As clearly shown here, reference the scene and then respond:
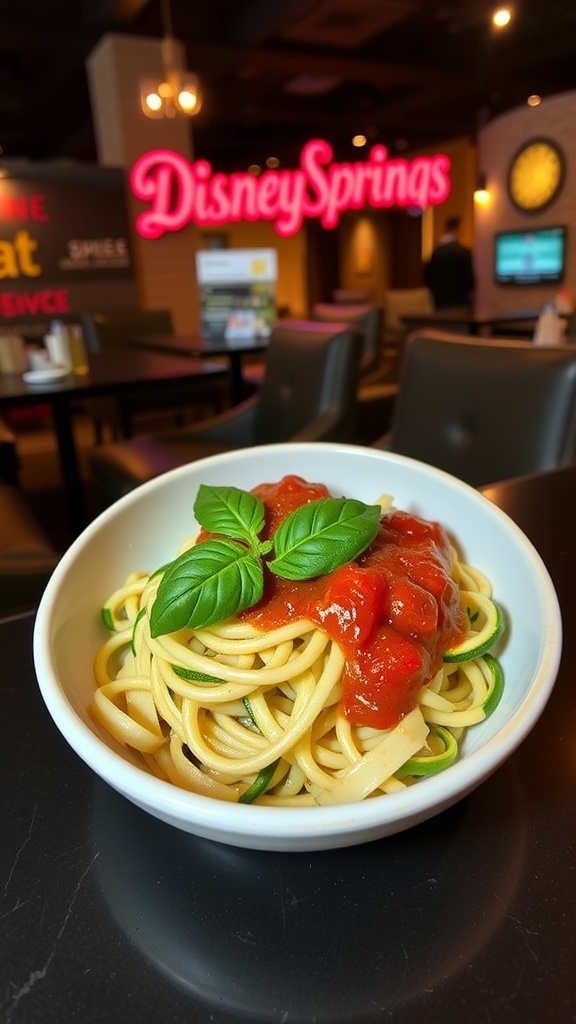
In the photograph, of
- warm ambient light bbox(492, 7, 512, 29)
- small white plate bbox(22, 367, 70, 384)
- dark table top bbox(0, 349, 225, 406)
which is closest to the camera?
dark table top bbox(0, 349, 225, 406)

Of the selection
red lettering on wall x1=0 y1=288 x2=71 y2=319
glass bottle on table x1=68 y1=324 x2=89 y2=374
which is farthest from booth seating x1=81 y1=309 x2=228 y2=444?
glass bottle on table x1=68 y1=324 x2=89 y2=374

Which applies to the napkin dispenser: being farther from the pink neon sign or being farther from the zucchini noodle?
the pink neon sign

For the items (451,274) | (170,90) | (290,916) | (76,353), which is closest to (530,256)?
(451,274)

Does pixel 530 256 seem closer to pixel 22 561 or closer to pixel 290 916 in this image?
pixel 22 561

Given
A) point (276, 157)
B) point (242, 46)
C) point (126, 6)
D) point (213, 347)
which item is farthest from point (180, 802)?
point (276, 157)

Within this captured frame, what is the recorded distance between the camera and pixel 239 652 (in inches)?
25.1

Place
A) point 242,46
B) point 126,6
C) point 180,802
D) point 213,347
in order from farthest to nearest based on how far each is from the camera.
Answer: point 242,46 < point 126,6 < point 213,347 < point 180,802

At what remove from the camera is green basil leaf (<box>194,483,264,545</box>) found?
2.17 feet

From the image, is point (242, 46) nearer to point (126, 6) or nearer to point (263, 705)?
point (126, 6)

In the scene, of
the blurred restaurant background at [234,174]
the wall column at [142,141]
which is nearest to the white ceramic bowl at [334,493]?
the blurred restaurant background at [234,174]

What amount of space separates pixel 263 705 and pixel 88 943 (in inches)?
8.9

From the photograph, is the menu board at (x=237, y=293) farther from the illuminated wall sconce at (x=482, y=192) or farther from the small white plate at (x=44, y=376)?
the illuminated wall sconce at (x=482, y=192)

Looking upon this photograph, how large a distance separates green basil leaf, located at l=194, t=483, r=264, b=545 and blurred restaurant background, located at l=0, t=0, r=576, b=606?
103 inches

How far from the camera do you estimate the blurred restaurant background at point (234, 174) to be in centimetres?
550
